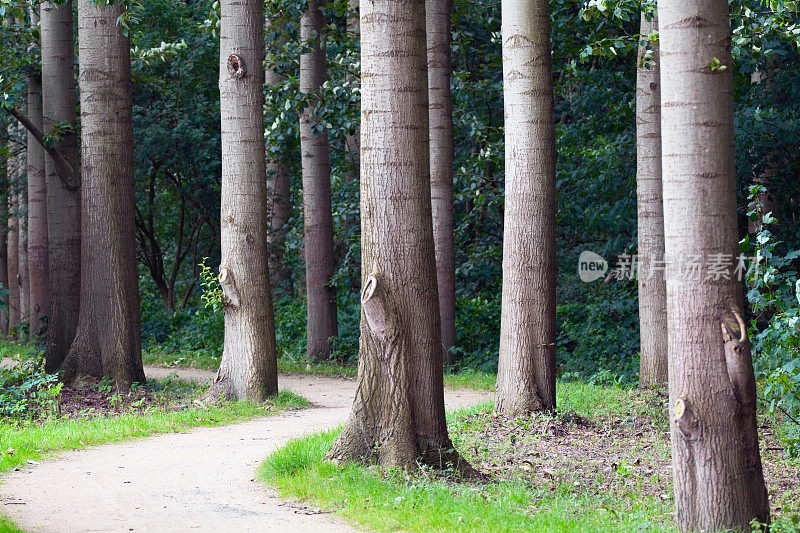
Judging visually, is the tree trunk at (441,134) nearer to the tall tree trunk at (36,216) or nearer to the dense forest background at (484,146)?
the dense forest background at (484,146)

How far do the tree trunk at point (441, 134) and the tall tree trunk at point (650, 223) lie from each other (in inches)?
128

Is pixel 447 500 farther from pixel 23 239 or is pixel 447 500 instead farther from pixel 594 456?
pixel 23 239

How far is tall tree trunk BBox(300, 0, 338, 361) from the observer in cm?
1628

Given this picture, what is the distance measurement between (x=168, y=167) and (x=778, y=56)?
1571 centimetres

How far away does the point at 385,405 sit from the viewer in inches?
256

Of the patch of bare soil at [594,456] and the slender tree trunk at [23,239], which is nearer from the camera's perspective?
the patch of bare soil at [594,456]

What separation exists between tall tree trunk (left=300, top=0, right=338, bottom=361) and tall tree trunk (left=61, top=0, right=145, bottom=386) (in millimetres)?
4852

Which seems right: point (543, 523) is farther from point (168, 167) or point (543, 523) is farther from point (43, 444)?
point (168, 167)

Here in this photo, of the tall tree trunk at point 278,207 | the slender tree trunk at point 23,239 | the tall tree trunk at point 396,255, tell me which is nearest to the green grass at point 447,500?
the tall tree trunk at point 396,255

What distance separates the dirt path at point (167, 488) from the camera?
5578 millimetres

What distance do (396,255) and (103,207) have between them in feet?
21.0

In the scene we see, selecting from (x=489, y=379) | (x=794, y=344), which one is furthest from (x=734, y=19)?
(x=489, y=379)

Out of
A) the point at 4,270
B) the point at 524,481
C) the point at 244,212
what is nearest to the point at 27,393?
the point at 244,212

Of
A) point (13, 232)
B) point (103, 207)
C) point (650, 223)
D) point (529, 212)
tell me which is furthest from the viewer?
point (13, 232)
